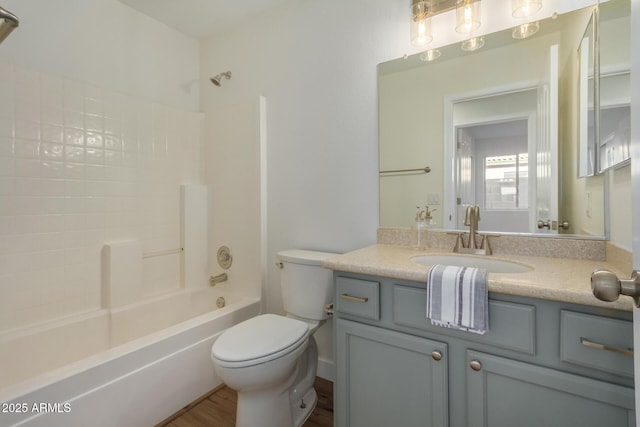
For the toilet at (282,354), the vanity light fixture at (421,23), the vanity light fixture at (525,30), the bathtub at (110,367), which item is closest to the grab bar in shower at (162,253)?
the bathtub at (110,367)

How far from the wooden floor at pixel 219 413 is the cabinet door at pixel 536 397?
87 centimetres

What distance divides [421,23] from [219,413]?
2256 millimetres

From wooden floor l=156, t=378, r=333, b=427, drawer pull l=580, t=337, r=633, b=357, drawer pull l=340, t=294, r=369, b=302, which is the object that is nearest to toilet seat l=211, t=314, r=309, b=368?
drawer pull l=340, t=294, r=369, b=302

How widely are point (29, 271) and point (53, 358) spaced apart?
0.48 meters

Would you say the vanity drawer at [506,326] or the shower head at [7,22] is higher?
the shower head at [7,22]

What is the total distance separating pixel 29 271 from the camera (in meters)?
1.62

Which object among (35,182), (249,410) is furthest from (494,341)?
(35,182)

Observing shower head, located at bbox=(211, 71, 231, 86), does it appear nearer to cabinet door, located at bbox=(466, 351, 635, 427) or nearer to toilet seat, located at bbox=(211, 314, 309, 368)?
toilet seat, located at bbox=(211, 314, 309, 368)

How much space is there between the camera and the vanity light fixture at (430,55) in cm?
153

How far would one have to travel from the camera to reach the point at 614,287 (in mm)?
470

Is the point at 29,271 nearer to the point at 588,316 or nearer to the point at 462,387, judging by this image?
the point at 462,387

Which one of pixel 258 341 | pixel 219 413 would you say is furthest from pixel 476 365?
pixel 219 413

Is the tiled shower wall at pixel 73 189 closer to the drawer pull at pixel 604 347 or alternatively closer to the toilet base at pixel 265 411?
the toilet base at pixel 265 411

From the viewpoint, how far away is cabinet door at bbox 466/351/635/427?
2.62ft
